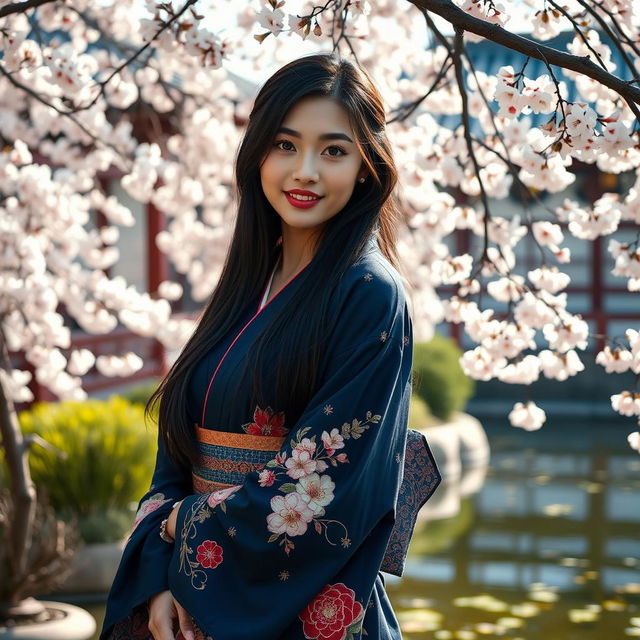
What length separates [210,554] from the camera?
1.94 metres

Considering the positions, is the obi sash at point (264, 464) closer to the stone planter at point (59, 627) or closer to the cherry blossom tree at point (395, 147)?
the cherry blossom tree at point (395, 147)

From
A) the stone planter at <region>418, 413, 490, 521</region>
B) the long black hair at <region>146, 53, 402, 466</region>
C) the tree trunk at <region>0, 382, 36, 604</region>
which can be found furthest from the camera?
the stone planter at <region>418, 413, 490, 521</region>

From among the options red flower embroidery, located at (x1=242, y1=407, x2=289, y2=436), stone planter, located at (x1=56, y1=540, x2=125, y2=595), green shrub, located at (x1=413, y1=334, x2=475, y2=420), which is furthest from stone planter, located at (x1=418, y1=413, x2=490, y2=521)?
red flower embroidery, located at (x1=242, y1=407, x2=289, y2=436)

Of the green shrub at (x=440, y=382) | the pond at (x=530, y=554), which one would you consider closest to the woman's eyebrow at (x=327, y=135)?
the pond at (x=530, y=554)

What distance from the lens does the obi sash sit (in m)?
2.07

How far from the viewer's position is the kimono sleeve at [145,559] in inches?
79.7

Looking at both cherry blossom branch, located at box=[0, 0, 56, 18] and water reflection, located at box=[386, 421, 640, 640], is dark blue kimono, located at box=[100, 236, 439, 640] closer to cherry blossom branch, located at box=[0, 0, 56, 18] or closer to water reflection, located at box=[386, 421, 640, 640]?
cherry blossom branch, located at box=[0, 0, 56, 18]

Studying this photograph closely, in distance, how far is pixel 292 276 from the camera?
7.36 feet

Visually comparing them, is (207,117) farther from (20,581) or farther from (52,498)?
(20,581)

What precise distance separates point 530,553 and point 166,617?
5073 mm

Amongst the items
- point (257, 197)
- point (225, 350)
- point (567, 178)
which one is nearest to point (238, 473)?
point (225, 350)

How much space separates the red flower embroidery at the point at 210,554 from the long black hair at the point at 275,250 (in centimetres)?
26

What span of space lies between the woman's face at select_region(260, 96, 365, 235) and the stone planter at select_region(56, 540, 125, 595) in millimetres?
3653

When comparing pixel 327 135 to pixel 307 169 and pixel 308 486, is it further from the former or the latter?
pixel 308 486
